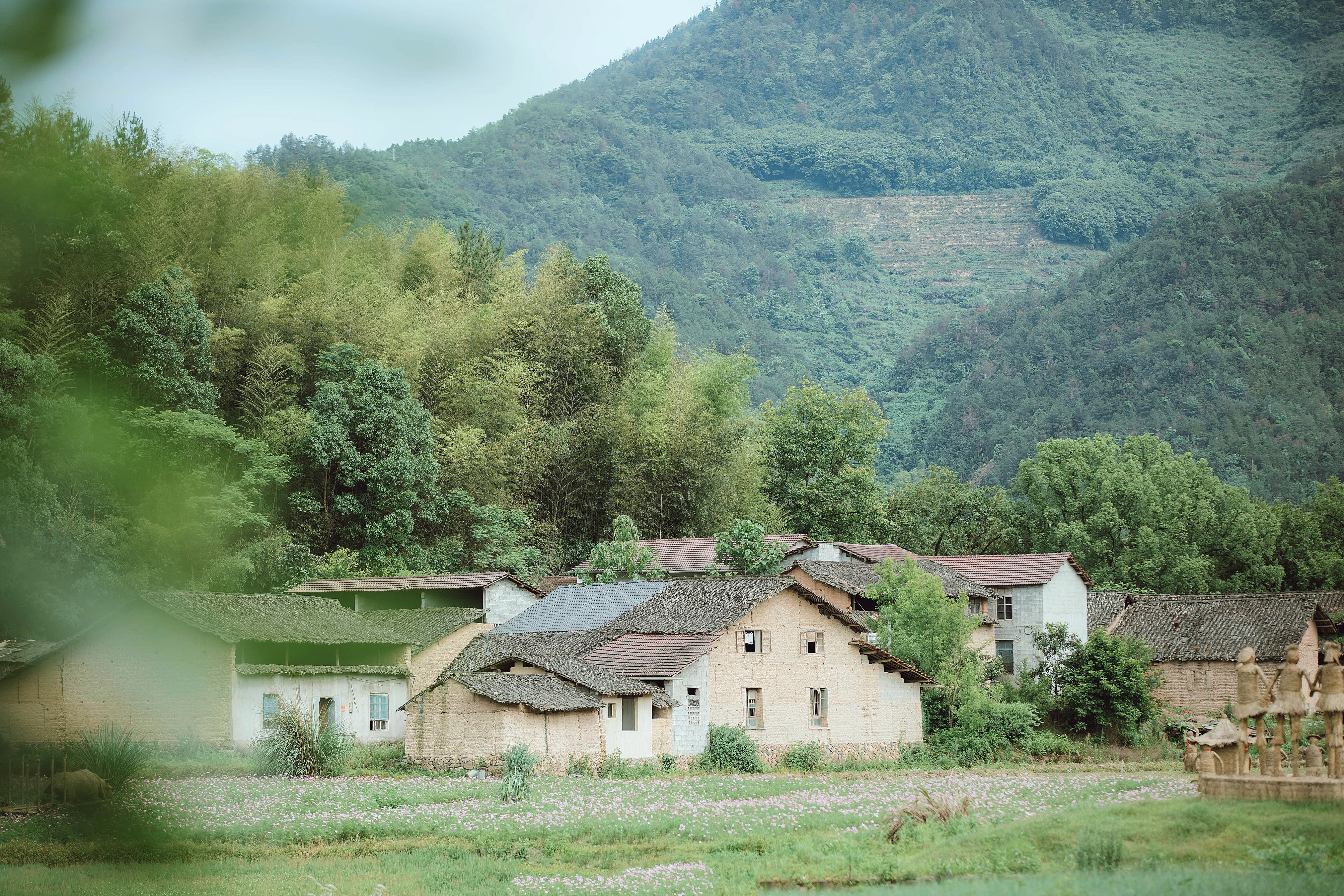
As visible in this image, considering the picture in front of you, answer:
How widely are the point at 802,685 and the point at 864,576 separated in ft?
34.1

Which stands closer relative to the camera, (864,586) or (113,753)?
(113,753)

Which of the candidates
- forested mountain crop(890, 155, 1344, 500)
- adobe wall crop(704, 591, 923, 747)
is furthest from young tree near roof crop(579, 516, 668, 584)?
forested mountain crop(890, 155, 1344, 500)

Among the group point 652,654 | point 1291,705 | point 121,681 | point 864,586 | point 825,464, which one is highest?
point 825,464

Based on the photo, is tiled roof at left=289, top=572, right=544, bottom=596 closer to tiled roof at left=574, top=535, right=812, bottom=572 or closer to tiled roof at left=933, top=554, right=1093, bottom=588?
tiled roof at left=574, top=535, right=812, bottom=572

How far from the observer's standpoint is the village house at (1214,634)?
37812mm

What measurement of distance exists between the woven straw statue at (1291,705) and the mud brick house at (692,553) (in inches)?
1060

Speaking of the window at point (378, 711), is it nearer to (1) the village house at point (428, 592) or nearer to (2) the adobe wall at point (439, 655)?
(2) the adobe wall at point (439, 655)

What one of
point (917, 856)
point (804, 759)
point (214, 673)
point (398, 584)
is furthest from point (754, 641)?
point (917, 856)

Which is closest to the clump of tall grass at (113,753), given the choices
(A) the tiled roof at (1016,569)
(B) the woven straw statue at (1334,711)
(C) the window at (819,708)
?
(B) the woven straw statue at (1334,711)

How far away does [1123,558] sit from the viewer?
5112cm

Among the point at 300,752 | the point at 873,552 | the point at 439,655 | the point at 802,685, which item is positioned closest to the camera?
the point at 300,752

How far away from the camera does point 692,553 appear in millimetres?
41531

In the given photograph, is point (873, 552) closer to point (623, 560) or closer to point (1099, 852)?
point (623, 560)

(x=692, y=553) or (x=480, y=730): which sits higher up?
(x=692, y=553)
